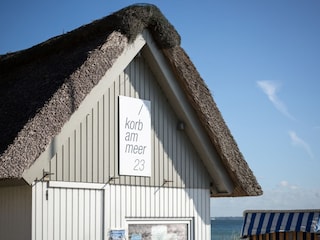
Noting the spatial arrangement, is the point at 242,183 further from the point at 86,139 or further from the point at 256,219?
the point at 256,219

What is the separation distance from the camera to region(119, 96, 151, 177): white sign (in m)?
11.7

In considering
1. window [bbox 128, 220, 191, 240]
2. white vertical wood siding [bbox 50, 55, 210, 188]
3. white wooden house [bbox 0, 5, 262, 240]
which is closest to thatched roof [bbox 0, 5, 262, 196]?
white wooden house [bbox 0, 5, 262, 240]

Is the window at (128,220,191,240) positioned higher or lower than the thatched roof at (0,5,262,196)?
lower

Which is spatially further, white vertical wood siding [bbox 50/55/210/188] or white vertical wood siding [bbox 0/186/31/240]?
white vertical wood siding [bbox 50/55/210/188]

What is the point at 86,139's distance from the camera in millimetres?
11094

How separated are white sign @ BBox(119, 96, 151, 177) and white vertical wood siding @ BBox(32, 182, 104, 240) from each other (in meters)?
0.81

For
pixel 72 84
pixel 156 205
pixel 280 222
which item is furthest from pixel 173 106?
pixel 280 222

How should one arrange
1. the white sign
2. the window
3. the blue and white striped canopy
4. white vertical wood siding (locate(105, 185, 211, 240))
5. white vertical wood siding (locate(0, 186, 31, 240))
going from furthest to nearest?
the blue and white striped canopy → the window → the white sign → white vertical wood siding (locate(105, 185, 211, 240)) → white vertical wood siding (locate(0, 186, 31, 240))

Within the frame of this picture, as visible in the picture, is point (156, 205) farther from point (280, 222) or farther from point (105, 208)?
point (280, 222)

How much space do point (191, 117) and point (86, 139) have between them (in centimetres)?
235

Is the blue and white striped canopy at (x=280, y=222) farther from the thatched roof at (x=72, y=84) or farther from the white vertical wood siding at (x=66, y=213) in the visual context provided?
the white vertical wood siding at (x=66, y=213)

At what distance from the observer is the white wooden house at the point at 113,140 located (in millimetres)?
10359

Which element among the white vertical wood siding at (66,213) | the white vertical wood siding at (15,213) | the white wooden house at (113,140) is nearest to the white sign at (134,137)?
the white wooden house at (113,140)

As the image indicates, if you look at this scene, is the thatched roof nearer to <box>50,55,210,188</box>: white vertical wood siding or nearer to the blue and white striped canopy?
<box>50,55,210,188</box>: white vertical wood siding
